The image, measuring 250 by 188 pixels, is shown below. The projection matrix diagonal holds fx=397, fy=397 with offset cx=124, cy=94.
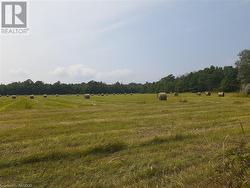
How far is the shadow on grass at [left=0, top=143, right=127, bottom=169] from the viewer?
9473mm

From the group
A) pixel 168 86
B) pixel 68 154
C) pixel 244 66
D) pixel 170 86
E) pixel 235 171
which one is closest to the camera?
pixel 235 171

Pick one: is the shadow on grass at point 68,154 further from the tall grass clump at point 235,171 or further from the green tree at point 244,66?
the green tree at point 244,66

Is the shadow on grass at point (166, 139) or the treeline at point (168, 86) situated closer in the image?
the shadow on grass at point (166, 139)

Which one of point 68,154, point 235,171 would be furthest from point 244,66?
point 235,171

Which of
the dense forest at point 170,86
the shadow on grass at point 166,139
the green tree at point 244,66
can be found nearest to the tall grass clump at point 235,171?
the shadow on grass at point 166,139

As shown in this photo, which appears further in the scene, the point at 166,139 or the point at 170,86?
the point at 170,86

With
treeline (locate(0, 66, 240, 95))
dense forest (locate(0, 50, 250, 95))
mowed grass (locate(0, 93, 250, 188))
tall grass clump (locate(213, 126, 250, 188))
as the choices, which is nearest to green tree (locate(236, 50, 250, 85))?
dense forest (locate(0, 50, 250, 95))

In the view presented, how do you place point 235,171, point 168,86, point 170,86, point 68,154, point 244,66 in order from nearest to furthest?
1. point 235,171
2. point 68,154
3. point 244,66
4. point 170,86
5. point 168,86

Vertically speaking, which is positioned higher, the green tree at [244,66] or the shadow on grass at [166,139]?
the green tree at [244,66]

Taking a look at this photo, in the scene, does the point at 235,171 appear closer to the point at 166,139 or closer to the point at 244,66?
the point at 166,139

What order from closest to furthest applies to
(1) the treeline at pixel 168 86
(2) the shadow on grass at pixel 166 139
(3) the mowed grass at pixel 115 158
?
(3) the mowed grass at pixel 115 158, (2) the shadow on grass at pixel 166 139, (1) the treeline at pixel 168 86

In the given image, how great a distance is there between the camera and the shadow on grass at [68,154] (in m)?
9.47

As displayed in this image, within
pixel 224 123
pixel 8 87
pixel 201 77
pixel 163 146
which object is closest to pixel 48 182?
pixel 163 146

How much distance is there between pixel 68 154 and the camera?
10.1 meters
